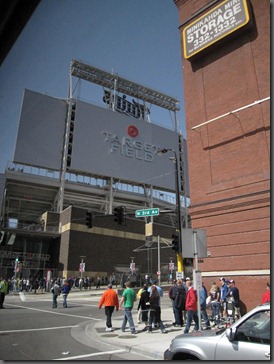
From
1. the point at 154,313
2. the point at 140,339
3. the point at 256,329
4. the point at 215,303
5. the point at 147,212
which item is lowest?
the point at 140,339

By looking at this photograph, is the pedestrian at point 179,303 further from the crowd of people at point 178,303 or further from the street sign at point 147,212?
the street sign at point 147,212

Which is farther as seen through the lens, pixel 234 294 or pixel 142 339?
pixel 234 294

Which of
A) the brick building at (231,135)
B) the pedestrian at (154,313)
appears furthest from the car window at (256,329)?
the brick building at (231,135)

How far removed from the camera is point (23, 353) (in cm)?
821

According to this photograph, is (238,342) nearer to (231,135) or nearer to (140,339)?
(140,339)

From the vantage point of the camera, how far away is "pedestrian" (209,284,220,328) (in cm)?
1357

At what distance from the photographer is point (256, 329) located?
4.80m

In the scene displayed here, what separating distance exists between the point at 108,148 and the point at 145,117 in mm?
15278

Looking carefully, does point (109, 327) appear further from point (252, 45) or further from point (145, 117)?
point (145, 117)

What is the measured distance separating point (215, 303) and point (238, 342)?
382 inches

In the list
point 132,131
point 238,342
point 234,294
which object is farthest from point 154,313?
point 132,131

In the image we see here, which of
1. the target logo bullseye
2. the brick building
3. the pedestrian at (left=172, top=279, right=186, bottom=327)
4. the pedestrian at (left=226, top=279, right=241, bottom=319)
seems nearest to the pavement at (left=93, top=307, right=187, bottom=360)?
the pedestrian at (left=172, top=279, right=186, bottom=327)

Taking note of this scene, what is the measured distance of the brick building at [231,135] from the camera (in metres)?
15.4

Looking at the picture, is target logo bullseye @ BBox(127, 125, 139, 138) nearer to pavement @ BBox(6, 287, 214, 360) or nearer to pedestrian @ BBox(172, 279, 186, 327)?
pedestrian @ BBox(172, 279, 186, 327)
